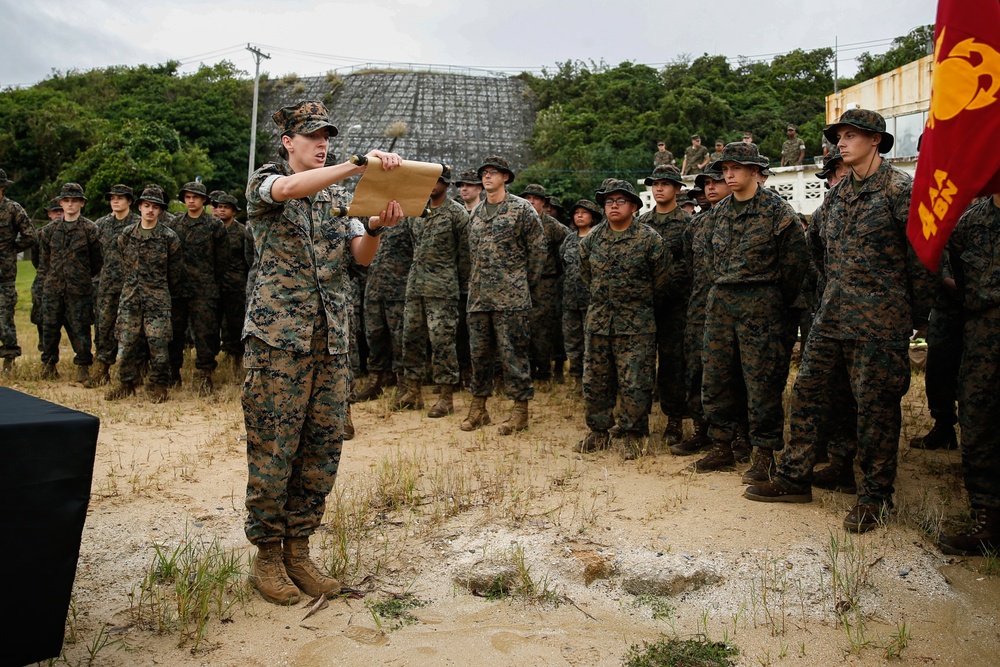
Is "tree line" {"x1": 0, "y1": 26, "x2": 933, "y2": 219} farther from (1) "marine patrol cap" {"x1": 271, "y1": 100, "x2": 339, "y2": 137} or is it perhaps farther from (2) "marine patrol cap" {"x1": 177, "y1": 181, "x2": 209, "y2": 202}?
(1) "marine patrol cap" {"x1": 271, "y1": 100, "x2": 339, "y2": 137}

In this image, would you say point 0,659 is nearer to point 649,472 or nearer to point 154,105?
point 649,472

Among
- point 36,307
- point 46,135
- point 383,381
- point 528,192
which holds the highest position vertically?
point 46,135

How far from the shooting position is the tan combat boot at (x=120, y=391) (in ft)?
28.9

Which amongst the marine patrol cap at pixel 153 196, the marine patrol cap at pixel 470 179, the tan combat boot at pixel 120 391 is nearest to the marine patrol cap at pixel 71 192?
the marine patrol cap at pixel 153 196

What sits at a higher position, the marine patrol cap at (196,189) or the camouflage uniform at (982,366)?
the marine patrol cap at (196,189)

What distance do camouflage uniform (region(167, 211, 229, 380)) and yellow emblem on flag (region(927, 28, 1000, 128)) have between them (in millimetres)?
8166

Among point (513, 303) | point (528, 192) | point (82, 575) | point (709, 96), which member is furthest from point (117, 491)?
point (709, 96)

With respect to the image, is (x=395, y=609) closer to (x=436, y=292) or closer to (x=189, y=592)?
(x=189, y=592)

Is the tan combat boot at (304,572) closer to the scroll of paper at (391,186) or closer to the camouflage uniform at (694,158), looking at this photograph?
the scroll of paper at (391,186)

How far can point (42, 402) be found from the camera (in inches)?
134

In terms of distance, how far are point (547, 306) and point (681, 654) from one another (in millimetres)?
6540

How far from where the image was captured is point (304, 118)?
3889 millimetres

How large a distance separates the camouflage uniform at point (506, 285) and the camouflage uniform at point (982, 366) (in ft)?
12.0

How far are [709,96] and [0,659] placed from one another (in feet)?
119
